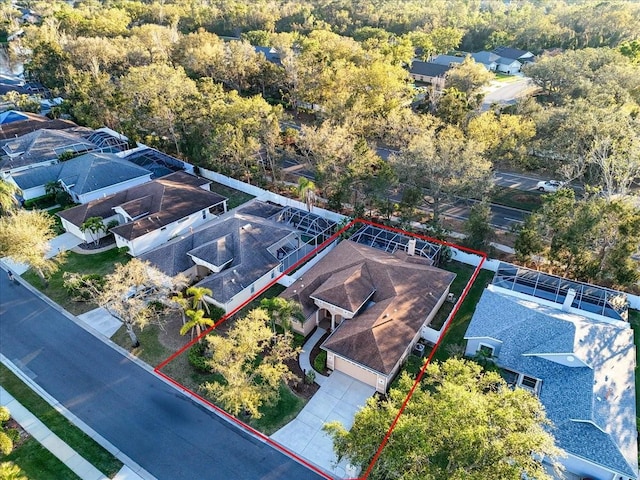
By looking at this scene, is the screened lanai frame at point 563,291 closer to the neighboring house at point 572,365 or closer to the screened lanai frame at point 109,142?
the neighboring house at point 572,365

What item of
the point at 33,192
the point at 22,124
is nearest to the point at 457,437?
the point at 33,192

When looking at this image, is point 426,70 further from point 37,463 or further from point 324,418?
point 37,463

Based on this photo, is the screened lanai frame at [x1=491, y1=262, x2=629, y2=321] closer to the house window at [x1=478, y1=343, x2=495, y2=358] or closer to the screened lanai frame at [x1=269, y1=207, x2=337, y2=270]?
the house window at [x1=478, y1=343, x2=495, y2=358]

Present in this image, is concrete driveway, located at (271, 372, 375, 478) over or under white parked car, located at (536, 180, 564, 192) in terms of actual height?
under

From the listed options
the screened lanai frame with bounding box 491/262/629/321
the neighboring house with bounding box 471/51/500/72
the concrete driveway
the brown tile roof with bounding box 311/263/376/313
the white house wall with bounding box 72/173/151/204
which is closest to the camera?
the concrete driveway

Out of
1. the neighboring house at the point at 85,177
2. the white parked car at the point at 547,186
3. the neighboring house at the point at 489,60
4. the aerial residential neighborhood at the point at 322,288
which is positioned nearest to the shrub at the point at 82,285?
the aerial residential neighborhood at the point at 322,288

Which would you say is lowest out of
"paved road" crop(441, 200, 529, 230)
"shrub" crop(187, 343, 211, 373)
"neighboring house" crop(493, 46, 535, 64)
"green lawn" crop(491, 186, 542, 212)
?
"shrub" crop(187, 343, 211, 373)

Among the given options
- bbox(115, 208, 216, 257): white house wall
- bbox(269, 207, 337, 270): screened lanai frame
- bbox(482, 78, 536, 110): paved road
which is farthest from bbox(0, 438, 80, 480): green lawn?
bbox(482, 78, 536, 110): paved road
